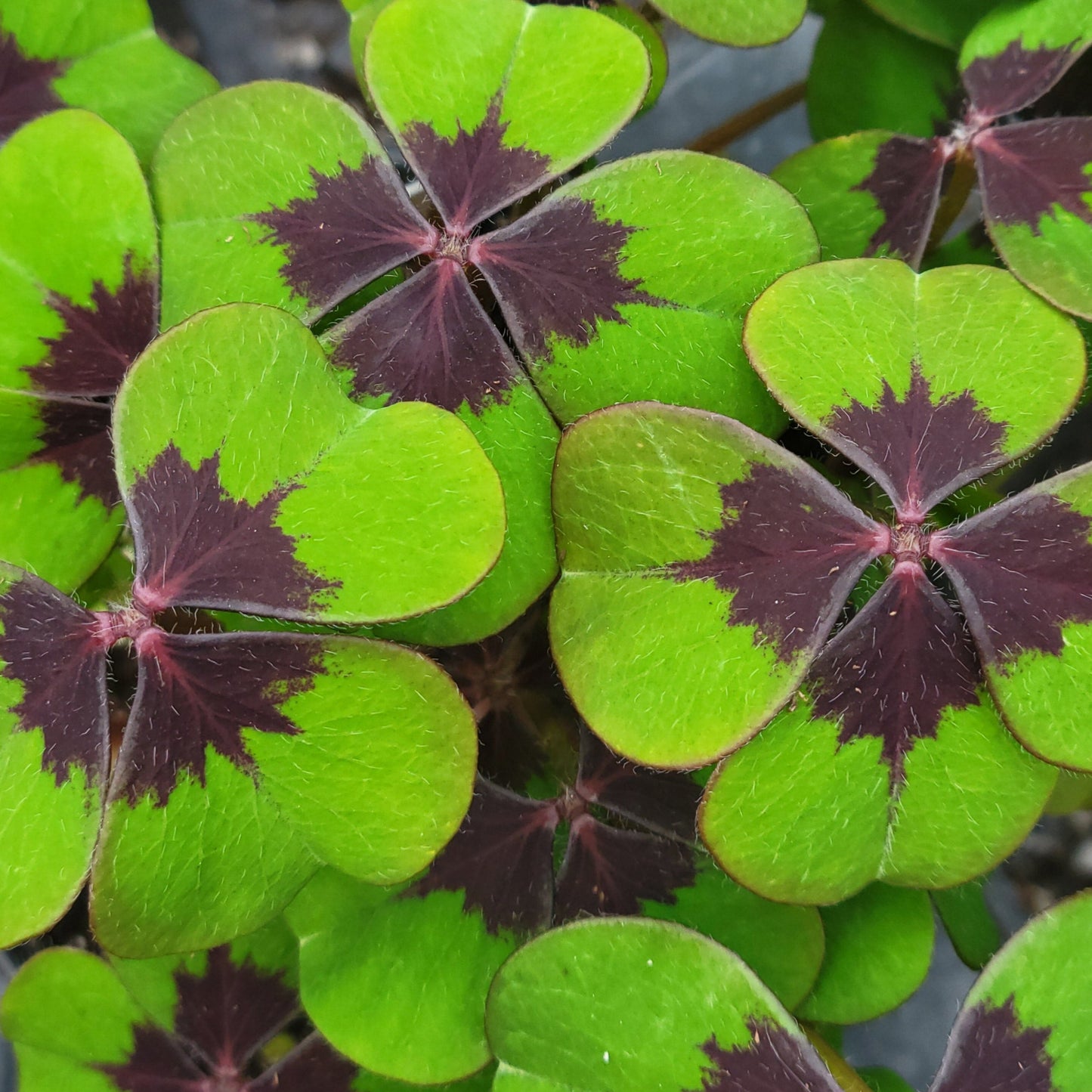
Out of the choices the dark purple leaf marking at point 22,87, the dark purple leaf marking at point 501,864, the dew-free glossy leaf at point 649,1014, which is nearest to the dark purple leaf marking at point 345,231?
the dark purple leaf marking at point 22,87

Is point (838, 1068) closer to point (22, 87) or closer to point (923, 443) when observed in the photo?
point (923, 443)

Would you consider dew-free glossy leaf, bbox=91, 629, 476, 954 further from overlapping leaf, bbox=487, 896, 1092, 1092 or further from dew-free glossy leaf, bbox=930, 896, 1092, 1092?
dew-free glossy leaf, bbox=930, 896, 1092, 1092

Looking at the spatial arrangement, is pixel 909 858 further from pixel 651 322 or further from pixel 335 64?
pixel 335 64

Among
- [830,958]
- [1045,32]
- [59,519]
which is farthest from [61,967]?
[1045,32]

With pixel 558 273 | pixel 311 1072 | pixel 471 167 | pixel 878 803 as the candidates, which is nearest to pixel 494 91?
pixel 471 167

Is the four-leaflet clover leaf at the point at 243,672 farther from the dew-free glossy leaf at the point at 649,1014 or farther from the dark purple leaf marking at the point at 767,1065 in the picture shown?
the dark purple leaf marking at the point at 767,1065

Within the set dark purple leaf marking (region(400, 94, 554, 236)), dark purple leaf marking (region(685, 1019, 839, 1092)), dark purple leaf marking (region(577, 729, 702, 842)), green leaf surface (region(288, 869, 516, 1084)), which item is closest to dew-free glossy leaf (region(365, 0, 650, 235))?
dark purple leaf marking (region(400, 94, 554, 236))
